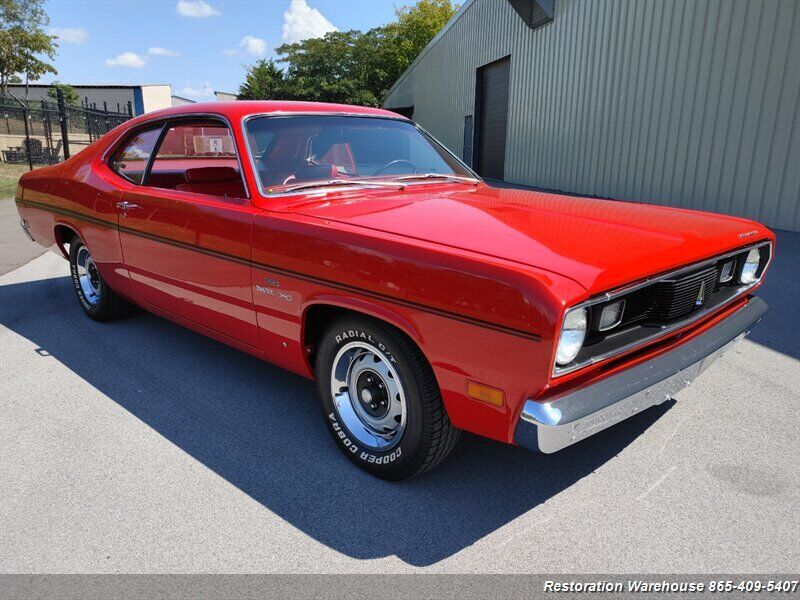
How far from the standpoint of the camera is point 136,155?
3.95 metres

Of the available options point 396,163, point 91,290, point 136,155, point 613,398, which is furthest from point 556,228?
point 91,290

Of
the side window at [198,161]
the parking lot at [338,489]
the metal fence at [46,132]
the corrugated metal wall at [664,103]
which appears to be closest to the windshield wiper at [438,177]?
the side window at [198,161]

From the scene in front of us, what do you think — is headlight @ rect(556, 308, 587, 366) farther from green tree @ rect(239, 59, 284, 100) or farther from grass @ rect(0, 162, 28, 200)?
green tree @ rect(239, 59, 284, 100)

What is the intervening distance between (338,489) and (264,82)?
191 ft

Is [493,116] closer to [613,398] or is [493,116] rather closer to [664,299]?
[664,299]

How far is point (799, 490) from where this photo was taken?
2.38 meters

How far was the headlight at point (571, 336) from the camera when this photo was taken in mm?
1910

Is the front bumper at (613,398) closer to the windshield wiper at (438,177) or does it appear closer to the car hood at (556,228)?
the car hood at (556,228)

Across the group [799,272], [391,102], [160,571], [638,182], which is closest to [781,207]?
[799,272]

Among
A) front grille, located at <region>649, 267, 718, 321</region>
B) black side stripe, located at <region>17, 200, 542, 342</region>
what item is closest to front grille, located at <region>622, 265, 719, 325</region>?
front grille, located at <region>649, 267, 718, 321</region>

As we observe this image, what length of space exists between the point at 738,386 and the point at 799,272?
3.28 metres

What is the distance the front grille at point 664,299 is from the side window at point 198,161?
1912mm

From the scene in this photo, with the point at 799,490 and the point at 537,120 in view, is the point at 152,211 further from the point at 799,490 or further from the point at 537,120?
the point at 537,120

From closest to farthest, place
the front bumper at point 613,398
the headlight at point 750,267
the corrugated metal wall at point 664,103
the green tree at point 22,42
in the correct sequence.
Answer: the front bumper at point 613,398 < the headlight at point 750,267 < the corrugated metal wall at point 664,103 < the green tree at point 22,42
